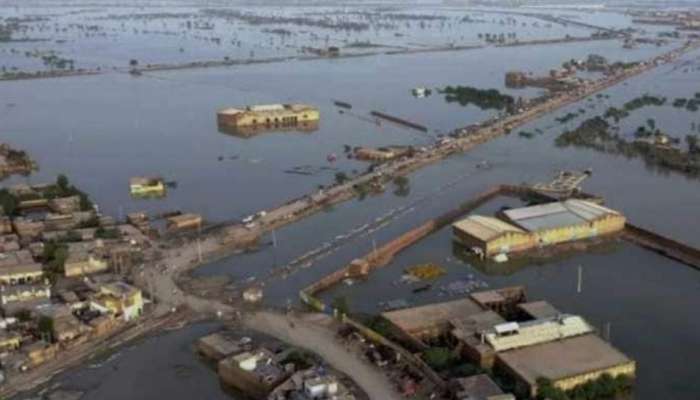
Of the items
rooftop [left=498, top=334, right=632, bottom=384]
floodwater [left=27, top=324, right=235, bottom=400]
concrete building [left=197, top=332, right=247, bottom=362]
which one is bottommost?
floodwater [left=27, top=324, right=235, bottom=400]

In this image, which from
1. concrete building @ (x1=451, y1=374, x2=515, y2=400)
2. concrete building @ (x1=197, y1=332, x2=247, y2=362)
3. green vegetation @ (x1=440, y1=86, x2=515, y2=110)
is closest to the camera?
concrete building @ (x1=451, y1=374, x2=515, y2=400)

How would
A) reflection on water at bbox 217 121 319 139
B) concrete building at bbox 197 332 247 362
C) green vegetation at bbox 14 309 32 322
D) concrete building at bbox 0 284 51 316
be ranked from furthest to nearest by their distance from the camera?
reflection on water at bbox 217 121 319 139, concrete building at bbox 0 284 51 316, green vegetation at bbox 14 309 32 322, concrete building at bbox 197 332 247 362

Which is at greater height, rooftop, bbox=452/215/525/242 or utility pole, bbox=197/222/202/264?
rooftop, bbox=452/215/525/242

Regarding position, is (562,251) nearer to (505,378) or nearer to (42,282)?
(505,378)

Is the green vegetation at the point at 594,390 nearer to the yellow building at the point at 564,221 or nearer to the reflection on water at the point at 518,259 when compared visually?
the reflection on water at the point at 518,259

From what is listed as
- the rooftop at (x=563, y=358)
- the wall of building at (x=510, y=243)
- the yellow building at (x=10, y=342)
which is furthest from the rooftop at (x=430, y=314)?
the yellow building at (x=10, y=342)

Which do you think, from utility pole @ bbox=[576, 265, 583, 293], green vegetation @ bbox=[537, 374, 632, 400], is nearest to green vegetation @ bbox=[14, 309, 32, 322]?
green vegetation @ bbox=[537, 374, 632, 400]

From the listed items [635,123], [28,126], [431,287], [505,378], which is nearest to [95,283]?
[431,287]

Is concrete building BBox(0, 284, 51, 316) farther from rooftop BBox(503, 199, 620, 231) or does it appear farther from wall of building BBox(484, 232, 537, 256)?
rooftop BBox(503, 199, 620, 231)
